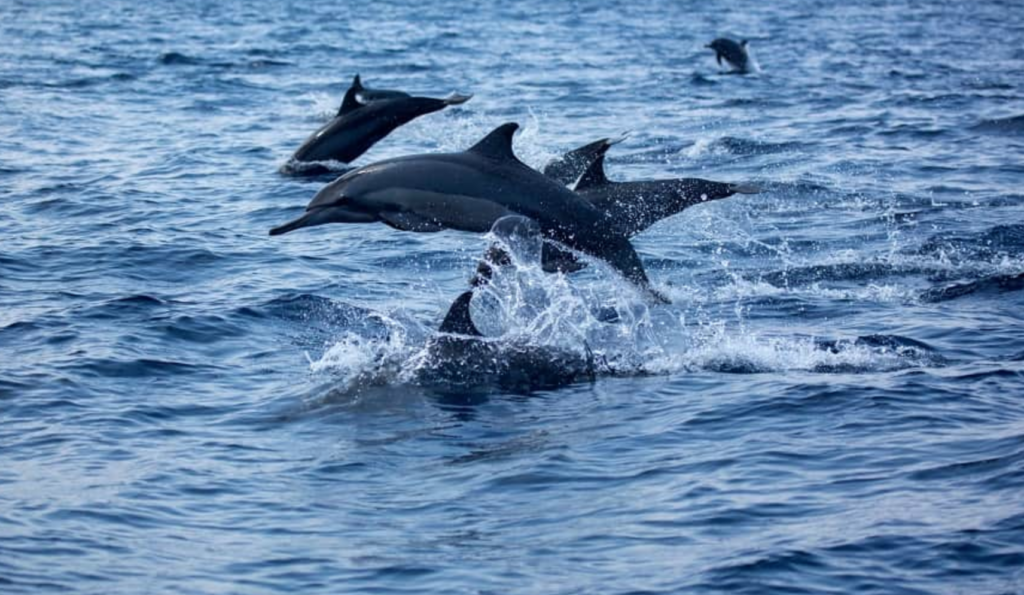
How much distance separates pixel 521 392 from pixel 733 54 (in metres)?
24.4

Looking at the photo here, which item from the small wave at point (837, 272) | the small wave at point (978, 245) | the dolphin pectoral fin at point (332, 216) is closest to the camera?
the dolphin pectoral fin at point (332, 216)

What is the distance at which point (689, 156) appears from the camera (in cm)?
2367

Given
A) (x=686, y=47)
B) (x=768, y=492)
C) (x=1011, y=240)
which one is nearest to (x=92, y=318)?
(x=768, y=492)

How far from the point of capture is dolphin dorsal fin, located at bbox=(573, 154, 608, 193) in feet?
45.0

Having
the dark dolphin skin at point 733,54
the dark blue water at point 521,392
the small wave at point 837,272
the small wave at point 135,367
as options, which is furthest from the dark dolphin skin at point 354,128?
the dark dolphin skin at point 733,54

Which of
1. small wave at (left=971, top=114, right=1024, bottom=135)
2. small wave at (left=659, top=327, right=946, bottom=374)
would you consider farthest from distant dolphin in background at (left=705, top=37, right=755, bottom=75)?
small wave at (left=659, top=327, right=946, bottom=374)

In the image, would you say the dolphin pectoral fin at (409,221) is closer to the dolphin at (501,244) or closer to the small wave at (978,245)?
Answer: the dolphin at (501,244)

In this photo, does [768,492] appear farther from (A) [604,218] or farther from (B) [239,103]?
(B) [239,103]

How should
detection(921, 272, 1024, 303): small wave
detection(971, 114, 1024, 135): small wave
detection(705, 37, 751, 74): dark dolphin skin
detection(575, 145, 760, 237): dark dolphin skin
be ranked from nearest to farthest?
detection(575, 145, 760, 237): dark dolphin skin < detection(921, 272, 1024, 303): small wave < detection(971, 114, 1024, 135): small wave < detection(705, 37, 751, 74): dark dolphin skin

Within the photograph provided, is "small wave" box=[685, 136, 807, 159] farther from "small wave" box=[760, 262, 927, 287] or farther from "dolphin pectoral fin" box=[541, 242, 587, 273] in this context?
"dolphin pectoral fin" box=[541, 242, 587, 273]

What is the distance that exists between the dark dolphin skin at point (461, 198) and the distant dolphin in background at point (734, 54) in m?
22.8

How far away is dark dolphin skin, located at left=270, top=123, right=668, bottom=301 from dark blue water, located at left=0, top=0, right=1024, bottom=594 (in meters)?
0.59

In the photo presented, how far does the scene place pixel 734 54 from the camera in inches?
1390

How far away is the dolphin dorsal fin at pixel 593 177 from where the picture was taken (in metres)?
13.7
